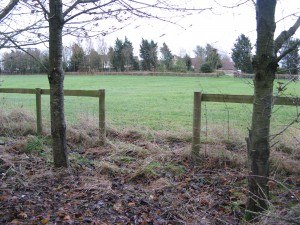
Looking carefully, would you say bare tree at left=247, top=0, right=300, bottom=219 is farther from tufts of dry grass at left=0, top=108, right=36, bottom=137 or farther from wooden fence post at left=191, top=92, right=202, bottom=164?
tufts of dry grass at left=0, top=108, right=36, bottom=137

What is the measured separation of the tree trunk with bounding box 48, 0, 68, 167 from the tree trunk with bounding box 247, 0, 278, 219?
310cm

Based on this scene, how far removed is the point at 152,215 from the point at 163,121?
658 cm

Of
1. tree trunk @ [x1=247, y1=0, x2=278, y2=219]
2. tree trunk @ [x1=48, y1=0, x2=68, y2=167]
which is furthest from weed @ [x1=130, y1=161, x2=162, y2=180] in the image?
tree trunk @ [x1=247, y1=0, x2=278, y2=219]

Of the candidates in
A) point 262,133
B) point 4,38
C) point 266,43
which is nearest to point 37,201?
point 4,38

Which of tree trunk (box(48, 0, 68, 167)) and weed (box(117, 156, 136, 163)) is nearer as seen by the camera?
tree trunk (box(48, 0, 68, 167))

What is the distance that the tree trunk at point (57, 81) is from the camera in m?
4.77

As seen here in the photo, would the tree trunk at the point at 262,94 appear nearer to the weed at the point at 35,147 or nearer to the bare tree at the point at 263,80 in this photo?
the bare tree at the point at 263,80

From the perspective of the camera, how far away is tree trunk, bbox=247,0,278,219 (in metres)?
3.03

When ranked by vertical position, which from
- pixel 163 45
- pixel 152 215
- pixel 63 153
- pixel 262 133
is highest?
pixel 163 45

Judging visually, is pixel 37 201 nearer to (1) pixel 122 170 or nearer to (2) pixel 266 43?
(1) pixel 122 170

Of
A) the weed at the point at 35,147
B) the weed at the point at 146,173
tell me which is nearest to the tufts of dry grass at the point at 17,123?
the weed at the point at 35,147

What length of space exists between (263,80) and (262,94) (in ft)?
0.49

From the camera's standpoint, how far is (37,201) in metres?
3.97

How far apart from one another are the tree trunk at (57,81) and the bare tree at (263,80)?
310cm
